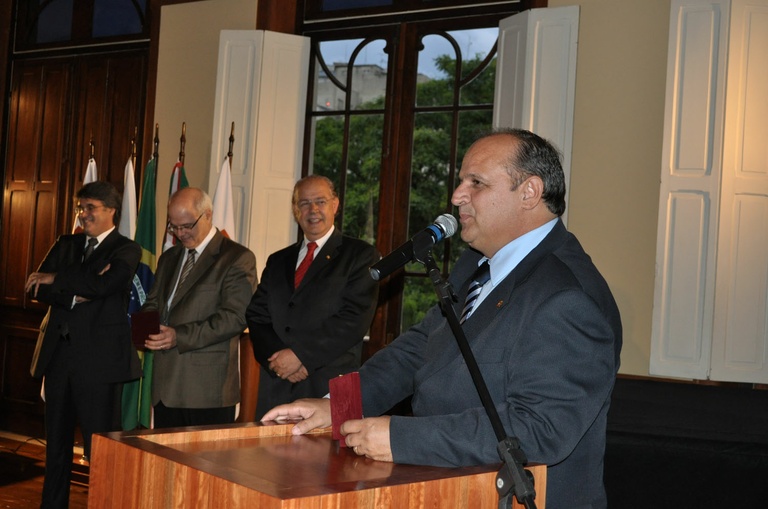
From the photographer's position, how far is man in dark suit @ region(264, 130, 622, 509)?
176 centimetres

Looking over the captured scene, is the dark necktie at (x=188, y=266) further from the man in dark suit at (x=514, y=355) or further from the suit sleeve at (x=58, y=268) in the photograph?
the man in dark suit at (x=514, y=355)

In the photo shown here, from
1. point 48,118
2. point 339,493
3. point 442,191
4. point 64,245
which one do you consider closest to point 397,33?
point 442,191

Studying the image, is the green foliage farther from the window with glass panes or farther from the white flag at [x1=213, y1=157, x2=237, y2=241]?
the white flag at [x1=213, y1=157, x2=237, y2=241]

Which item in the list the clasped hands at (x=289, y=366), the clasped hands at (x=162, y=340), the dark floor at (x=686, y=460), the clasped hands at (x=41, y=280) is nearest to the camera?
the dark floor at (x=686, y=460)

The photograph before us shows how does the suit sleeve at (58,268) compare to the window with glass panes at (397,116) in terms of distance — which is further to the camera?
the window with glass panes at (397,116)

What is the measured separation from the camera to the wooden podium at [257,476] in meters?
1.42

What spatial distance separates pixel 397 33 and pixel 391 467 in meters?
4.71

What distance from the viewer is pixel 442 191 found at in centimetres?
575

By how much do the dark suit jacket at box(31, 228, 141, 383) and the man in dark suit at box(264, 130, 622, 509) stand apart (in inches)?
105

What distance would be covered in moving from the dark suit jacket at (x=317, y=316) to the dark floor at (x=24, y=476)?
184 centimetres

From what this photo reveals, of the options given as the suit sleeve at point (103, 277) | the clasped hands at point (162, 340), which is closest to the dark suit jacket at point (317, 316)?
the clasped hands at point (162, 340)

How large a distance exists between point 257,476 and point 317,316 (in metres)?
2.53

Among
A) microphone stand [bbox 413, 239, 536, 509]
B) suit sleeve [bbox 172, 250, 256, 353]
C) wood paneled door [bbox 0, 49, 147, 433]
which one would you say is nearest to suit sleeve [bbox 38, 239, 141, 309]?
suit sleeve [bbox 172, 250, 256, 353]

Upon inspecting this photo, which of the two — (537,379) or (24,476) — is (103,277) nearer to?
(24,476)
